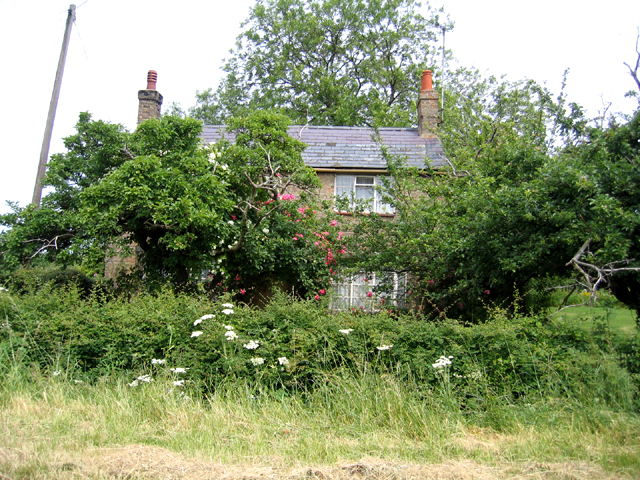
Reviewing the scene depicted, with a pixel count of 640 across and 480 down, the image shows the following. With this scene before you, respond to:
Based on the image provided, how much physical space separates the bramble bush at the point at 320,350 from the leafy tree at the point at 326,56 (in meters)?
24.1

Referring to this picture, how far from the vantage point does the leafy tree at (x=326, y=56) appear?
102 ft

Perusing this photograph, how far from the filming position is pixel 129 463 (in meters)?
4.98

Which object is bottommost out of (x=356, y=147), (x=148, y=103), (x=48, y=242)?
(x=48, y=242)

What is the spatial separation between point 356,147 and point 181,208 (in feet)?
35.1

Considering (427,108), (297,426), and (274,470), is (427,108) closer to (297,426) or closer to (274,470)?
(297,426)

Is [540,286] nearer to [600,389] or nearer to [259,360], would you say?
[600,389]

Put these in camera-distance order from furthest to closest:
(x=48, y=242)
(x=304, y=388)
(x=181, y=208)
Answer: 1. (x=48, y=242)
2. (x=181, y=208)
3. (x=304, y=388)

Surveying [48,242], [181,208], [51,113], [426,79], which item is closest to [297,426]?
[181,208]

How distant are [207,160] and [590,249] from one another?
8286 millimetres

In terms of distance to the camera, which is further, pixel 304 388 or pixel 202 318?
pixel 202 318

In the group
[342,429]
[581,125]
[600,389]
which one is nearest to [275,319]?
[342,429]

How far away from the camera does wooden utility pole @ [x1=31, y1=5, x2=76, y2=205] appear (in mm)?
14008

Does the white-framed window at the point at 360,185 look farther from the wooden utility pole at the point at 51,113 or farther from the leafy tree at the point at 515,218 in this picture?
the wooden utility pole at the point at 51,113

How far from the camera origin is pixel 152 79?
20609 mm
